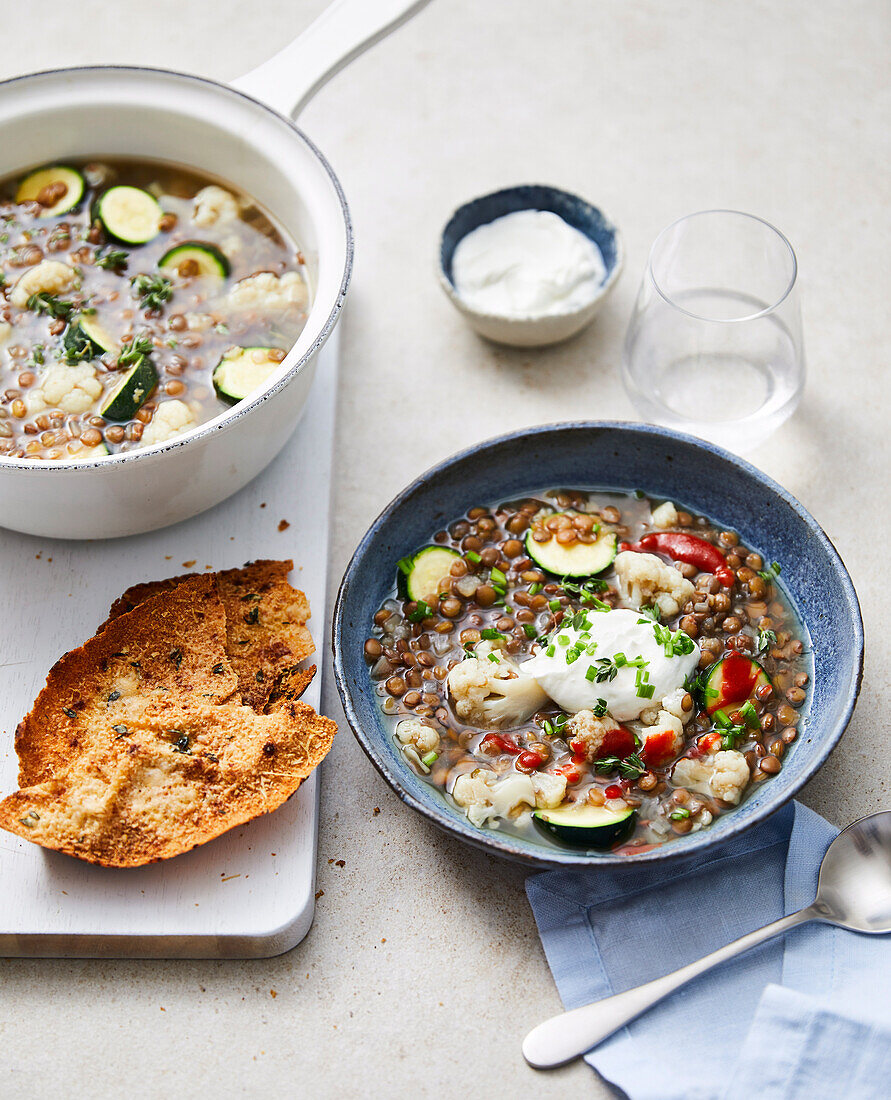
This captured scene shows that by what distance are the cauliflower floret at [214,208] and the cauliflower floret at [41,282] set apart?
1.29 feet

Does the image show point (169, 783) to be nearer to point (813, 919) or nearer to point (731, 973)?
point (731, 973)

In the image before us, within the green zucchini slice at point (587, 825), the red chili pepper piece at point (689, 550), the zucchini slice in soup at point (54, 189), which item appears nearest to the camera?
the green zucchini slice at point (587, 825)

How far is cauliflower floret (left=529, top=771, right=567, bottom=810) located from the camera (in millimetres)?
2232

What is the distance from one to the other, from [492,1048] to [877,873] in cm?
89

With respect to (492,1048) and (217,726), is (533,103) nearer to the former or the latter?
(217,726)

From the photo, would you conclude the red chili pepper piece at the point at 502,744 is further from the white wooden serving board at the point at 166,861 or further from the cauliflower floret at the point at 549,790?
the white wooden serving board at the point at 166,861

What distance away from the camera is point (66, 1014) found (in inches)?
88.6

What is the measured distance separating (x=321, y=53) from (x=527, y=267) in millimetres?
815

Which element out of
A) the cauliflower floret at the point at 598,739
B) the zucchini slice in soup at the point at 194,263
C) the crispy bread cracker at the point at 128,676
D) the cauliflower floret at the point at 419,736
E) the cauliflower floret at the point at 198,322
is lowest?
the crispy bread cracker at the point at 128,676

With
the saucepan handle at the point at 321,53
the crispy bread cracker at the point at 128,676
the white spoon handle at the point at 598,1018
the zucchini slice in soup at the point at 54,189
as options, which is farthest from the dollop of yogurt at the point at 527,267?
the white spoon handle at the point at 598,1018

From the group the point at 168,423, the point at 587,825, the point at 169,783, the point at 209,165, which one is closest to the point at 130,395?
the point at 168,423

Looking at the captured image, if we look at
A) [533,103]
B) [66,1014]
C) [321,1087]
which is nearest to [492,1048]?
[321,1087]

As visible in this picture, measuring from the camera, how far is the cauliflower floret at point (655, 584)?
99.2 inches

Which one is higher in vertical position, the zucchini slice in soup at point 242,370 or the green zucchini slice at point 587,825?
the zucchini slice in soup at point 242,370
